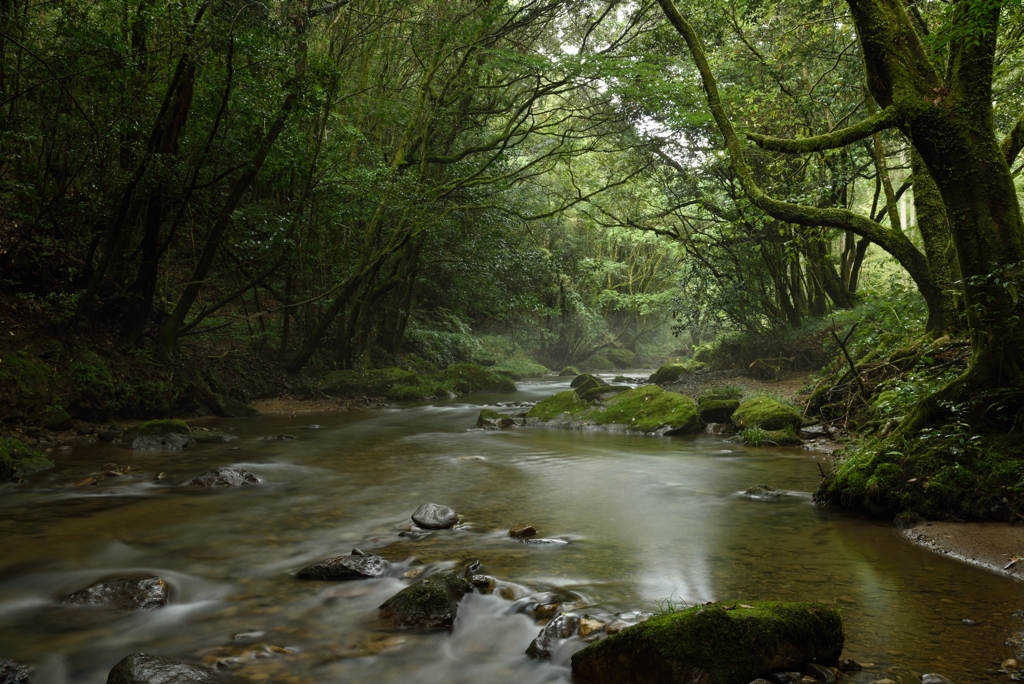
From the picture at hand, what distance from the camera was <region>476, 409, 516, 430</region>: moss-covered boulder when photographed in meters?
13.2

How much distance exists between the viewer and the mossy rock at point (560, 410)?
45.7 ft

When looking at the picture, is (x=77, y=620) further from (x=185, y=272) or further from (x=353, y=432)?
(x=185, y=272)

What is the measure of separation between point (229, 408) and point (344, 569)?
9451mm

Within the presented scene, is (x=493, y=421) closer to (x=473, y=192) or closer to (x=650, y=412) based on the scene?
(x=650, y=412)

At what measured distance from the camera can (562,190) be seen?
28.6 meters

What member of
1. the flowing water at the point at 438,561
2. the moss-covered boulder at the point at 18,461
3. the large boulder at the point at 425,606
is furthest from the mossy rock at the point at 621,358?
the large boulder at the point at 425,606

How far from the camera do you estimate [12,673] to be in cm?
320

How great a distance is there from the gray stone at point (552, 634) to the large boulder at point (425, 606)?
587 mm

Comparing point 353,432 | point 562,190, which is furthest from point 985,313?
point 562,190

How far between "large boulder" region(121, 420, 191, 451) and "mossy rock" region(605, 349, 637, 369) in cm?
2834

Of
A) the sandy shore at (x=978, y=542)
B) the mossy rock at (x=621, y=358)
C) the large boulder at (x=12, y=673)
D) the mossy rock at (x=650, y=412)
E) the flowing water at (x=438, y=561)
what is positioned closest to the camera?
the large boulder at (x=12, y=673)

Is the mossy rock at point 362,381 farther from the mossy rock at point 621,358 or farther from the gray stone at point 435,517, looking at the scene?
the mossy rock at point 621,358

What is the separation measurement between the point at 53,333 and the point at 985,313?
40.3 feet

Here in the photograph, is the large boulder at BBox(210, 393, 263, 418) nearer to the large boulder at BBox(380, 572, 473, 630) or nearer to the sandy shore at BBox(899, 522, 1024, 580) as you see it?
the large boulder at BBox(380, 572, 473, 630)
